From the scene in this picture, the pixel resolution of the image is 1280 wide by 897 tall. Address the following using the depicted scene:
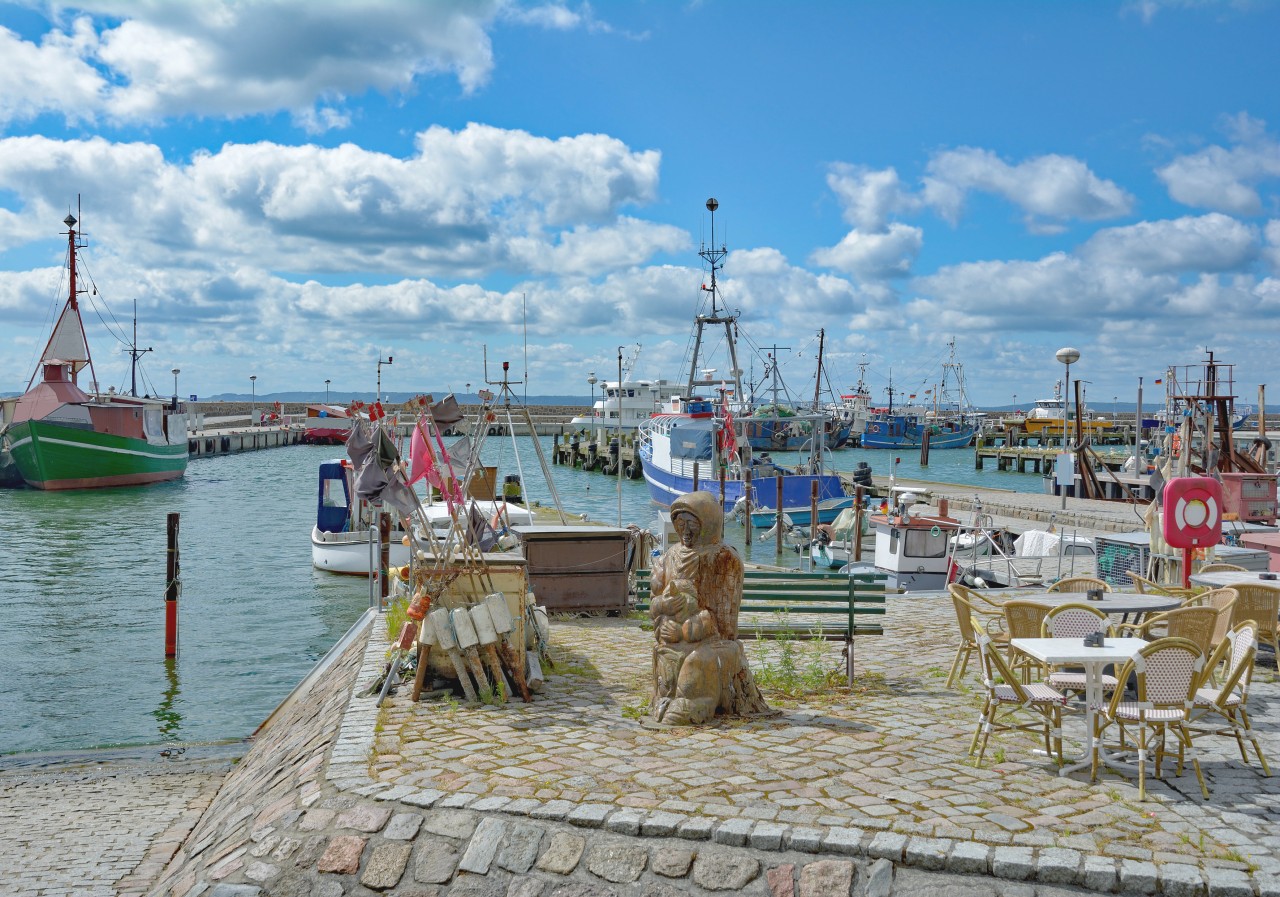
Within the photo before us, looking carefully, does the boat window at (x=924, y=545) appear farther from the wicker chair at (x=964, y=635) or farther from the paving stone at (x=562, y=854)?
the paving stone at (x=562, y=854)

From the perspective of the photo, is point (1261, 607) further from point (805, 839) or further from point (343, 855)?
point (343, 855)

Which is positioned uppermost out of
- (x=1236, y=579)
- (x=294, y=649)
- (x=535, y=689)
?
(x=1236, y=579)

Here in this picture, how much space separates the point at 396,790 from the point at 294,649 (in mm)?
13484

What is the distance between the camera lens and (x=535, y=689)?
924 centimetres

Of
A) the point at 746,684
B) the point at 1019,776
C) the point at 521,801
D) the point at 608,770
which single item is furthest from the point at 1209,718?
the point at 521,801

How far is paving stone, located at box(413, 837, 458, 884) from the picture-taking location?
616 cm

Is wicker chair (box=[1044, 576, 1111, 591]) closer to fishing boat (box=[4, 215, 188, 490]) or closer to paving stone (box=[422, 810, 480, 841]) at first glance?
paving stone (box=[422, 810, 480, 841])

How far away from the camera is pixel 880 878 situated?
559cm

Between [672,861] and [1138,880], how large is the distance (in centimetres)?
234

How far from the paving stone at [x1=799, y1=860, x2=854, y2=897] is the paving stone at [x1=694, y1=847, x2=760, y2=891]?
260 millimetres

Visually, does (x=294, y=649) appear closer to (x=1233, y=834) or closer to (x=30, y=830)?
(x=30, y=830)

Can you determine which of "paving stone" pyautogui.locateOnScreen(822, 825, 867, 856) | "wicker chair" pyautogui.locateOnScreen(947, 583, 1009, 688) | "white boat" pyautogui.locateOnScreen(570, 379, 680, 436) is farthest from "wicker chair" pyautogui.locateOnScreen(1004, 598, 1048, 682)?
"white boat" pyautogui.locateOnScreen(570, 379, 680, 436)

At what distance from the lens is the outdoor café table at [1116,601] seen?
27.2 ft

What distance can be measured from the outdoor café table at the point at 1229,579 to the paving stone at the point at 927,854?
18.0ft
